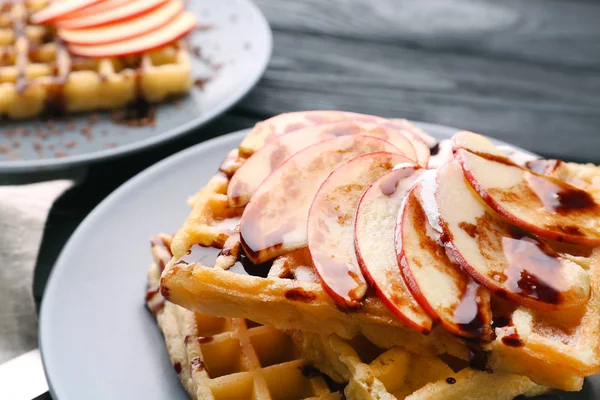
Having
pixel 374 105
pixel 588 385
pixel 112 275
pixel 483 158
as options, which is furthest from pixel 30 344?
pixel 374 105

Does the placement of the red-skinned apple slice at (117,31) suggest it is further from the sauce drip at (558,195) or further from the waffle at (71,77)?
the sauce drip at (558,195)

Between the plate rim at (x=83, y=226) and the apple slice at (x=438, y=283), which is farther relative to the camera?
the plate rim at (x=83, y=226)

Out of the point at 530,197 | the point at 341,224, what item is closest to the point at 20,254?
the point at 341,224

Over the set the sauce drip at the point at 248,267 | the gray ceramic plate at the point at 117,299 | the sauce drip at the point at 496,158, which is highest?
the sauce drip at the point at 496,158

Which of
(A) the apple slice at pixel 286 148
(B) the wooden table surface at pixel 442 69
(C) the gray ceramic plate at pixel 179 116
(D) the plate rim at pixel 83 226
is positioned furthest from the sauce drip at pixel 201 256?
(B) the wooden table surface at pixel 442 69

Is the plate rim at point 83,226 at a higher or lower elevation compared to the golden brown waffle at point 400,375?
lower

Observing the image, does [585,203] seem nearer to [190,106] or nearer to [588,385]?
[588,385]
